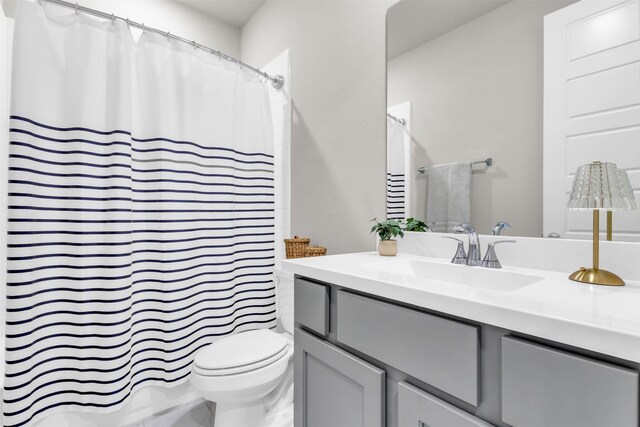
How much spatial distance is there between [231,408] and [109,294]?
28.9 inches

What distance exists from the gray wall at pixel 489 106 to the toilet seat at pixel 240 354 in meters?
0.89

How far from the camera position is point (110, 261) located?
136 cm

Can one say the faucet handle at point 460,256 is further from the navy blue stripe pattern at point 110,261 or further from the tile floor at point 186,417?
the tile floor at point 186,417

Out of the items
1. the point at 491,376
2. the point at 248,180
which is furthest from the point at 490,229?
the point at 248,180

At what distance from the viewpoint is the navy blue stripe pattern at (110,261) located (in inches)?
47.6

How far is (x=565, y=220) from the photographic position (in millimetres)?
956

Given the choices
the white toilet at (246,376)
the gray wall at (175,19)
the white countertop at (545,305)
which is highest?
the gray wall at (175,19)

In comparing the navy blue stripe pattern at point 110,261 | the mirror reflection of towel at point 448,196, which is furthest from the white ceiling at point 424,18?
the navy blue stripe pattern at point 110,261

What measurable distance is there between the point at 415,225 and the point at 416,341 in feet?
2.31

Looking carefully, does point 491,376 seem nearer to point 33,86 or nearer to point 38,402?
point 38,402

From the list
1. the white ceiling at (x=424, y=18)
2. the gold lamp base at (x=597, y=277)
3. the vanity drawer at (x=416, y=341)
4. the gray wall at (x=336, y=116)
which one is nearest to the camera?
the vanity drawer at (x=416, y=341)

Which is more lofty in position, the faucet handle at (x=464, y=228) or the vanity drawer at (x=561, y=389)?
the faucet handle at (x=464, y=228)

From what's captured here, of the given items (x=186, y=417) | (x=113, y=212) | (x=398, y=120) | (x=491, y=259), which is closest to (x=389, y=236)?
(x=491, y=259)

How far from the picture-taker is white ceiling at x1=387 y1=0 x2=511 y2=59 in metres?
1.18
